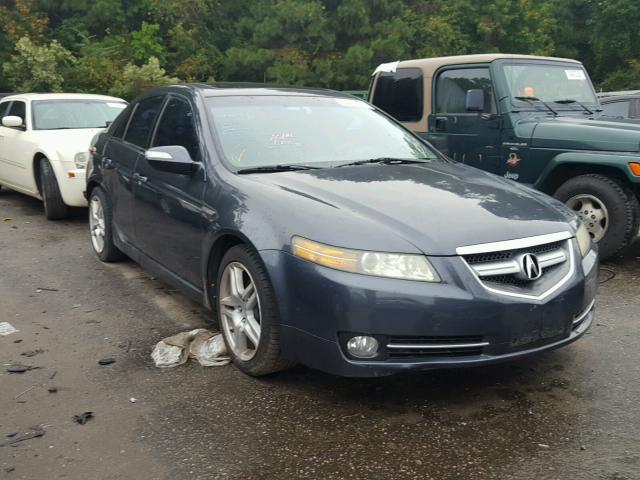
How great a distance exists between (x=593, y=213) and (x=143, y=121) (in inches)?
155

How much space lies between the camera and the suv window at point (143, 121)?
4.97m

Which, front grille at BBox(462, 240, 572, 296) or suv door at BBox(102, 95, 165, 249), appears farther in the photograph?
suv door at BBox(102, 95, 165, 249)

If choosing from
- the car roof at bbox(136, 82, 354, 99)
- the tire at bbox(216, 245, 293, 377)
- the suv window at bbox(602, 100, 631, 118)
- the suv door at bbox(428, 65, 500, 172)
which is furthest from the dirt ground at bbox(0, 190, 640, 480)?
the suv window at bbox(602, 100, 631, 118)

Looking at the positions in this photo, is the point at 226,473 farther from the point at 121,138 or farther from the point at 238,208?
the point at 121,138

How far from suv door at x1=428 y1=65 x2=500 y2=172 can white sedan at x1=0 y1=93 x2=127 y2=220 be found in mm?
4061

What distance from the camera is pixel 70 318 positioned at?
4.62 meters

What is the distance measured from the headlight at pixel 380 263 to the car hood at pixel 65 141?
546 cm

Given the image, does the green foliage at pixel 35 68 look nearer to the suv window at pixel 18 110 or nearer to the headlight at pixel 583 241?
the suv window at pixel 18 110

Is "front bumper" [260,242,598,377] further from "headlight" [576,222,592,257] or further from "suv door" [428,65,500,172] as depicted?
"suv door" [428,65,500,172]

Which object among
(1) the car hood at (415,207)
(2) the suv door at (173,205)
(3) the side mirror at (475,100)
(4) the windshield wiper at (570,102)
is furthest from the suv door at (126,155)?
(4) the windshield wiper at (570,102)

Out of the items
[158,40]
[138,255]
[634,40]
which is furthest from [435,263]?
[634,40]

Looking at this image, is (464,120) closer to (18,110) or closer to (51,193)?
(51,193)

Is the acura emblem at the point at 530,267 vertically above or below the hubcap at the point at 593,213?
above

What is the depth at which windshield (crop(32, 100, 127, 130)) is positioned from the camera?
27.7ft
